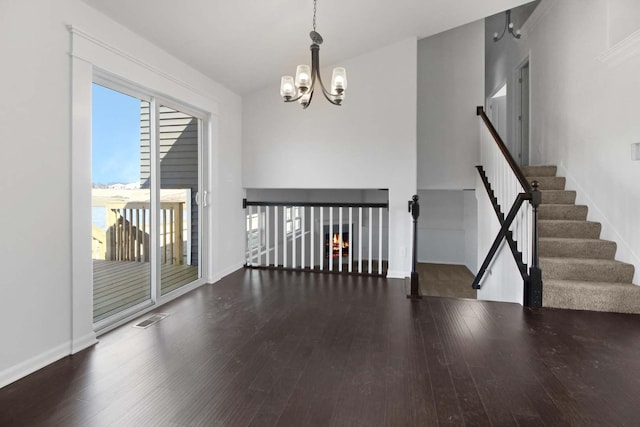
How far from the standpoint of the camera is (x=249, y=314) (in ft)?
10.6

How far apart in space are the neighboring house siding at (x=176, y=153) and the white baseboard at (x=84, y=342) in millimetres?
1325

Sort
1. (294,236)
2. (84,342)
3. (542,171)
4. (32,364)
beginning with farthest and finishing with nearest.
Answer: (294,236) < (542,171) < (84,342) < (32,364)

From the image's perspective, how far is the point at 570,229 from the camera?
4086mm

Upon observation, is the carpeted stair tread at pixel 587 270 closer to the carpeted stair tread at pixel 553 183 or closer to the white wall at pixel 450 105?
the carpeted stair tread at pixel 553 183

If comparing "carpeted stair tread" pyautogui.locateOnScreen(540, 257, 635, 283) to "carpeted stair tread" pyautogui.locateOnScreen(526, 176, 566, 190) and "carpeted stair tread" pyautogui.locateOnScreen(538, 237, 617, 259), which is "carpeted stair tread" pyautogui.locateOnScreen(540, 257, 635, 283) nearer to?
"carpeted stair tread" pyautogui.locateOnScreen(538, 237, 617, 259)

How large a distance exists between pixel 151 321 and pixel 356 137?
315 cm

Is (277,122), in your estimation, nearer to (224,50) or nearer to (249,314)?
(224,50)

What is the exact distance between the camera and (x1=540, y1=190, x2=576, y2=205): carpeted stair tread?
14.7ft

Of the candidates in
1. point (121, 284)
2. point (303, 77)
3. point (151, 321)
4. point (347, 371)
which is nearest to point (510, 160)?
point (303, 77)

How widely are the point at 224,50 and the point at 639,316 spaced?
4.56m

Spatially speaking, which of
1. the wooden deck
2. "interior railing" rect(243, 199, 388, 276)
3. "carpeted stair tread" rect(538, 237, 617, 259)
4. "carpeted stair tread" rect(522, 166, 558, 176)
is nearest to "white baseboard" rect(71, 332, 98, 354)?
the wooden deck

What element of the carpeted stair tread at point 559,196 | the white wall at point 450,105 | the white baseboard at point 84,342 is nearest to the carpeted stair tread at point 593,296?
the carpeted stair tread at point 559,196

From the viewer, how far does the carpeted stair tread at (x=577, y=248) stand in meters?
3.76

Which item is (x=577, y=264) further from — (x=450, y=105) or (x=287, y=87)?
(x=287, y=87)
